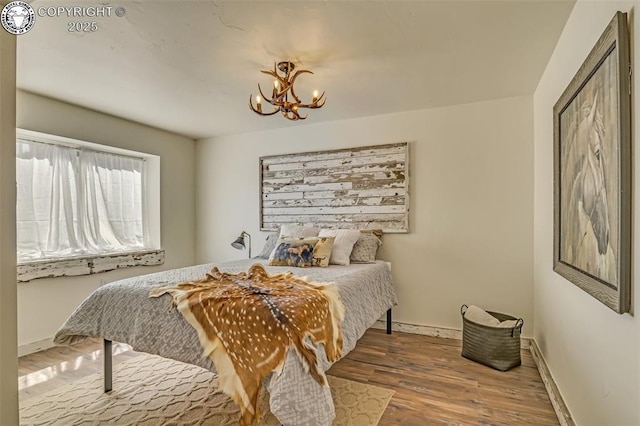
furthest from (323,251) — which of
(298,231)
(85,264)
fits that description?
(85,264)

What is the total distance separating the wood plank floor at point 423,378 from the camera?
2037 mm

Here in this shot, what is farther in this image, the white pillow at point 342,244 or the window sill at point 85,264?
the white pillow at point 342,244

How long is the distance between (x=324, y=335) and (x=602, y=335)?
125 centimetres

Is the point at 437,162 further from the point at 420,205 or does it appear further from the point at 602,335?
the point at 602,335

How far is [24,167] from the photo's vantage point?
3.09 meters

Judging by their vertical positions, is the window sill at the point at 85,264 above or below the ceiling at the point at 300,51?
below

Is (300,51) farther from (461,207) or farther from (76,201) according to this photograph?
(76,201)

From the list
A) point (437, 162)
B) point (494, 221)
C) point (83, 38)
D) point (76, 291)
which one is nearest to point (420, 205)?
point (437, 162)

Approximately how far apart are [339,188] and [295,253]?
3.61ft

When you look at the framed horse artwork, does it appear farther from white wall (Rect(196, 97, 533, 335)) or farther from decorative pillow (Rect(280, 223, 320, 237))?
decorative pillow (Rect(280, 223, 320, 237))

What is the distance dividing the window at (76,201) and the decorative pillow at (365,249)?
8.99 feet

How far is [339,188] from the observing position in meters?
3.88

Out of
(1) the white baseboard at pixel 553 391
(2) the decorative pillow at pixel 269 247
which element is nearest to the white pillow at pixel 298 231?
(2) the decorative pillow at pixel 269 247

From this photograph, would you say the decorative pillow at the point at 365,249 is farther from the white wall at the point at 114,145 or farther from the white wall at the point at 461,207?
the white wall at the point at 114,145
